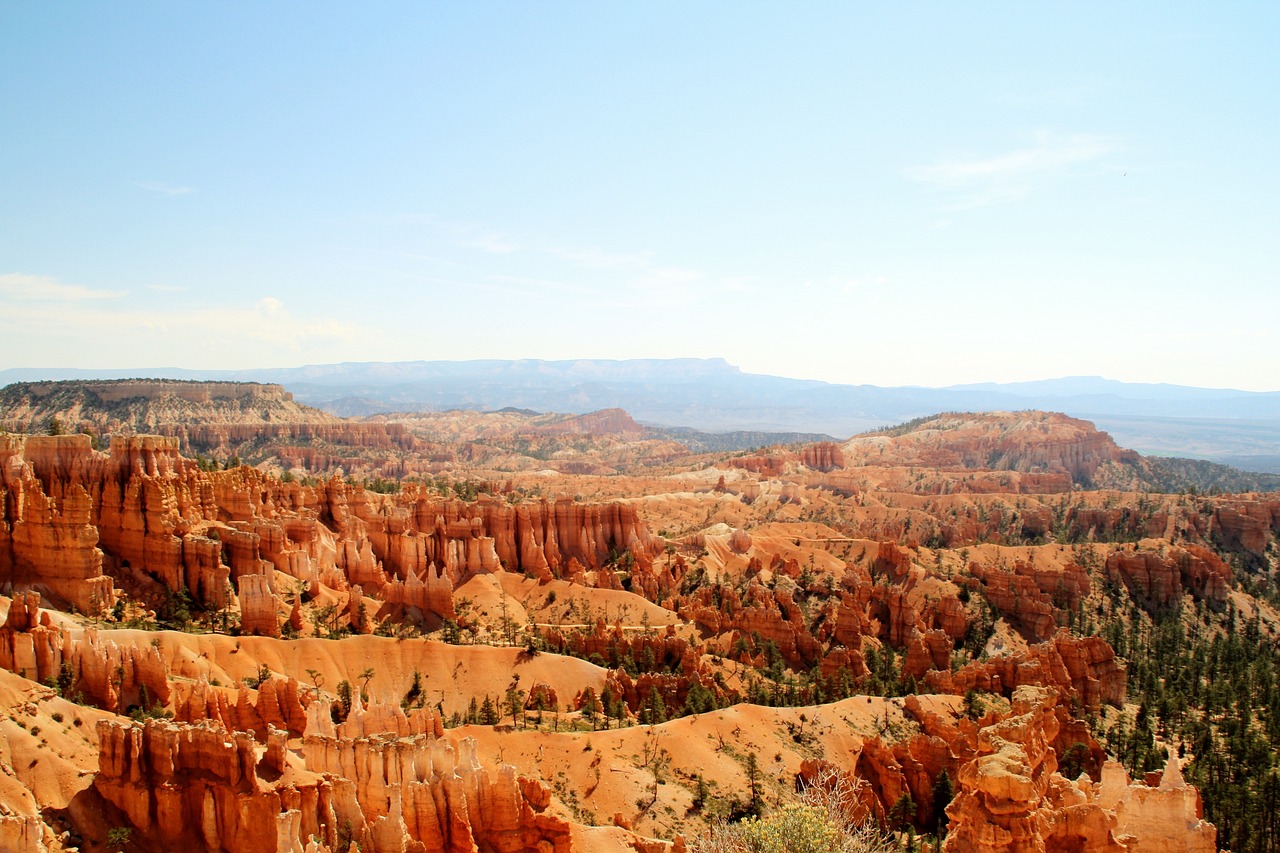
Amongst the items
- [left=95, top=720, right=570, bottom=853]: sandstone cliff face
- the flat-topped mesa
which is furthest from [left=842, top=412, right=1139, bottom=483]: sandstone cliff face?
[left=95, top=720, right=570, bottom=853]: sandstone cliff face

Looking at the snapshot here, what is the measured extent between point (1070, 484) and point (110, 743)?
141 m

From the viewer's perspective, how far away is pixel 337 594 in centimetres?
5406

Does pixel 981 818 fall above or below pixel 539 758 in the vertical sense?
above

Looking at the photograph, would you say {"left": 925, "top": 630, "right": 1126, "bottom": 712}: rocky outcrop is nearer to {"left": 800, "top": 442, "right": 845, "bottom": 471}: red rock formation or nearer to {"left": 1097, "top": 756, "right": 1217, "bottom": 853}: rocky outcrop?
{"left": 1097, "top": 756, "right": 1217, "bottom": 853}: rocky outcrop

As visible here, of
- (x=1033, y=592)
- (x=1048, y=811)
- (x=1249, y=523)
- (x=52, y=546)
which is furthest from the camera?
(x=1249, y=523)

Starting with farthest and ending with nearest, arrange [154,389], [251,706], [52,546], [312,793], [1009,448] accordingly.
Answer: [1009,448]
[154,389]
[52,546]
[251,706]
[312,793]

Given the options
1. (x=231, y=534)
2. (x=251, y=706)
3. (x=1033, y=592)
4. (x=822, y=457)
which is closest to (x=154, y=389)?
(x=822, y=457)

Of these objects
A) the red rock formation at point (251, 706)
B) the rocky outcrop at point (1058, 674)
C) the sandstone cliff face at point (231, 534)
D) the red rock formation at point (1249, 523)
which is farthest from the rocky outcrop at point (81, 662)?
the red rock formation at point (1249, 523)

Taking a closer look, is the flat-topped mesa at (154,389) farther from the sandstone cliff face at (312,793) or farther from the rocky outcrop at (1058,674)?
the sandstone cliff face at (312,793)

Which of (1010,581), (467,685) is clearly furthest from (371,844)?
(1010,581)

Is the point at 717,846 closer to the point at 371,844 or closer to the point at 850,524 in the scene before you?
the point at 371,844

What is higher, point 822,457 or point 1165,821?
point 1165,821

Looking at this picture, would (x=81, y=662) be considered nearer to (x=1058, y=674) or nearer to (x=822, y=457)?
(x=1058, y=674)

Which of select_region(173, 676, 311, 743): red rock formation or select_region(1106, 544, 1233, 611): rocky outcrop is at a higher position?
select_region(173, 676, 311, 743): red rock formation
